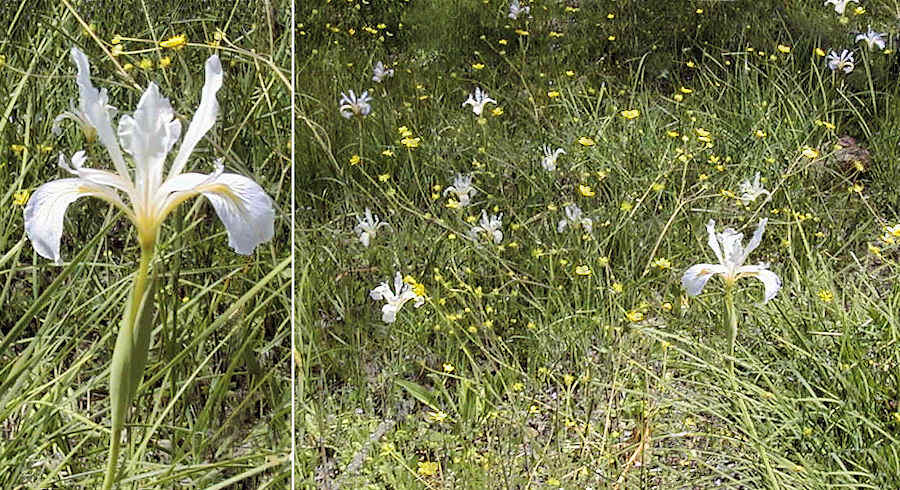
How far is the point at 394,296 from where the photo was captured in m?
1.16

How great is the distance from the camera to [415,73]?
3.71ft

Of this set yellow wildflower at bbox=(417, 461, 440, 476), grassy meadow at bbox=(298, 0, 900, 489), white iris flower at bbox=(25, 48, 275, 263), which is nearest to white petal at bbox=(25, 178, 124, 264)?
white iris flower at bbox=(25, 48, 275, 263)

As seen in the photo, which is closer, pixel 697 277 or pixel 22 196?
pixel 22 196

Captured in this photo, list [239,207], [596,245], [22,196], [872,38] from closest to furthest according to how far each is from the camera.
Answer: [239,207] < [22,196] < [872,38] < [596,245]

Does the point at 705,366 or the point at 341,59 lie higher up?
the point at 341,59

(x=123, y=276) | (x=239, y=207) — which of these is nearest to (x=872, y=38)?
(x=239, y=207)

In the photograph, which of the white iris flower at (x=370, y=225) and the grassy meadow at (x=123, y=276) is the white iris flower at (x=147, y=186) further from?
the white iris flower at (x=370, y=225)

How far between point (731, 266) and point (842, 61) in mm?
242

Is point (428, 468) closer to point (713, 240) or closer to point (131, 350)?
point (713, 240)

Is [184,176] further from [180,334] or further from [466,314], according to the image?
[466,314]

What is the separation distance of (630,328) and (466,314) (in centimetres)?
20

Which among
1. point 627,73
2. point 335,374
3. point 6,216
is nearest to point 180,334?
point 6,216

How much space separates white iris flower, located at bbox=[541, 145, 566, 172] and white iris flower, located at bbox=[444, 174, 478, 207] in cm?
9

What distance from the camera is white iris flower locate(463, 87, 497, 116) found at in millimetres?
1109
